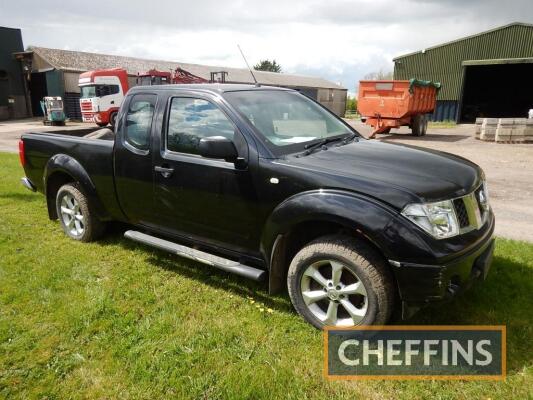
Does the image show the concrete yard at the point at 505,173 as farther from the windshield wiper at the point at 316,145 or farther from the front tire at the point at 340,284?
the front tire at the point at 340,284

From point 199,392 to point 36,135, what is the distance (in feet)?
14.3

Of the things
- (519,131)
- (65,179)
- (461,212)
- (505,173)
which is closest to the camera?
(461,212)

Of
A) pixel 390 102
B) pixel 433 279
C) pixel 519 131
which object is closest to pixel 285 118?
pixel 433 279

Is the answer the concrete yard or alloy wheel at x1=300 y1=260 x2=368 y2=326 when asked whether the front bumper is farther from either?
the concrete yard

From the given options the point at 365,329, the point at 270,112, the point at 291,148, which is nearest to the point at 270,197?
the point at 291,148

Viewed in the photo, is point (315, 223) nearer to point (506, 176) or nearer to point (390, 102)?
point (506, 176)

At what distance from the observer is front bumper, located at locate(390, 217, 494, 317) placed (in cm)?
269

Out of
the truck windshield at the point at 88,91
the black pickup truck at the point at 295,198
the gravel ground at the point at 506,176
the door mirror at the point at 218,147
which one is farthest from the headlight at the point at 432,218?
the truck windshield at the point at 88,91

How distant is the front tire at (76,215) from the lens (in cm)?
489

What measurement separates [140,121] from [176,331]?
2105 mm

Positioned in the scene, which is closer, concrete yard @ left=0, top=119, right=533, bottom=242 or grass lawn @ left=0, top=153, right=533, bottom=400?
grass lawn @ left=0, top=153, right=533, bottom=400

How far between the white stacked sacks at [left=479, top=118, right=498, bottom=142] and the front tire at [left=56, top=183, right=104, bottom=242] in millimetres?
15615

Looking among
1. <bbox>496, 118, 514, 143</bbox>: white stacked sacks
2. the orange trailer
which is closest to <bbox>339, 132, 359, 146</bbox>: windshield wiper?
the orange trailer

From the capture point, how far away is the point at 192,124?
382 cm
